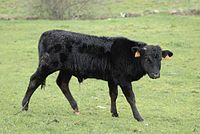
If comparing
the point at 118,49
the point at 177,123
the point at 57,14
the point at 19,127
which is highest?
the point at 118,49

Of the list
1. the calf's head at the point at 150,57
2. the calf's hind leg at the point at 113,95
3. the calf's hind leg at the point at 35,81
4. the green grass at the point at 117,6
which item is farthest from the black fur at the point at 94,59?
the green grass at the point at 117,6

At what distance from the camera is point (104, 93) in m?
15.6

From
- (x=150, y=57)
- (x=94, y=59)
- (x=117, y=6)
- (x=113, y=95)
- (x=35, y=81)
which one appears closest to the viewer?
(x=150, y=57)

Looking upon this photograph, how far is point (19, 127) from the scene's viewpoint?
9.64 m

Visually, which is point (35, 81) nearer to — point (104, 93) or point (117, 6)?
point (104, 93)

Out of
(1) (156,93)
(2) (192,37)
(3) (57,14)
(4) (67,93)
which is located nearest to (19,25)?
(3) (57,14)

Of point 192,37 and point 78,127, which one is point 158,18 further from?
point 78,127

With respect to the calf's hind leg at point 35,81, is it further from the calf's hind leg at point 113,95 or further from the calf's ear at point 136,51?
the calf's ear at point 136,51

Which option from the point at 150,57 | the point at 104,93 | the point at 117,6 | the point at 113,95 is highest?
the point at 150,57

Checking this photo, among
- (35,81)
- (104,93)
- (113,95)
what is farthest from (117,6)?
(35,81)

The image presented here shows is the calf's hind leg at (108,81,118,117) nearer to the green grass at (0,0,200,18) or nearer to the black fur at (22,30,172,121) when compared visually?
the black fur at (22,30,172,121)

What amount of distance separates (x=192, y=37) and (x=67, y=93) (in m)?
16.4

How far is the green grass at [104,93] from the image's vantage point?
10.3m

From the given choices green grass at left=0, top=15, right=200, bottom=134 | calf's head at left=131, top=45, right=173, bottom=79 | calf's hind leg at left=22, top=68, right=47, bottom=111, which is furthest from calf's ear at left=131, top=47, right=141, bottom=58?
calf's hind leg at left=22, top=68, right=47, bottom=111
